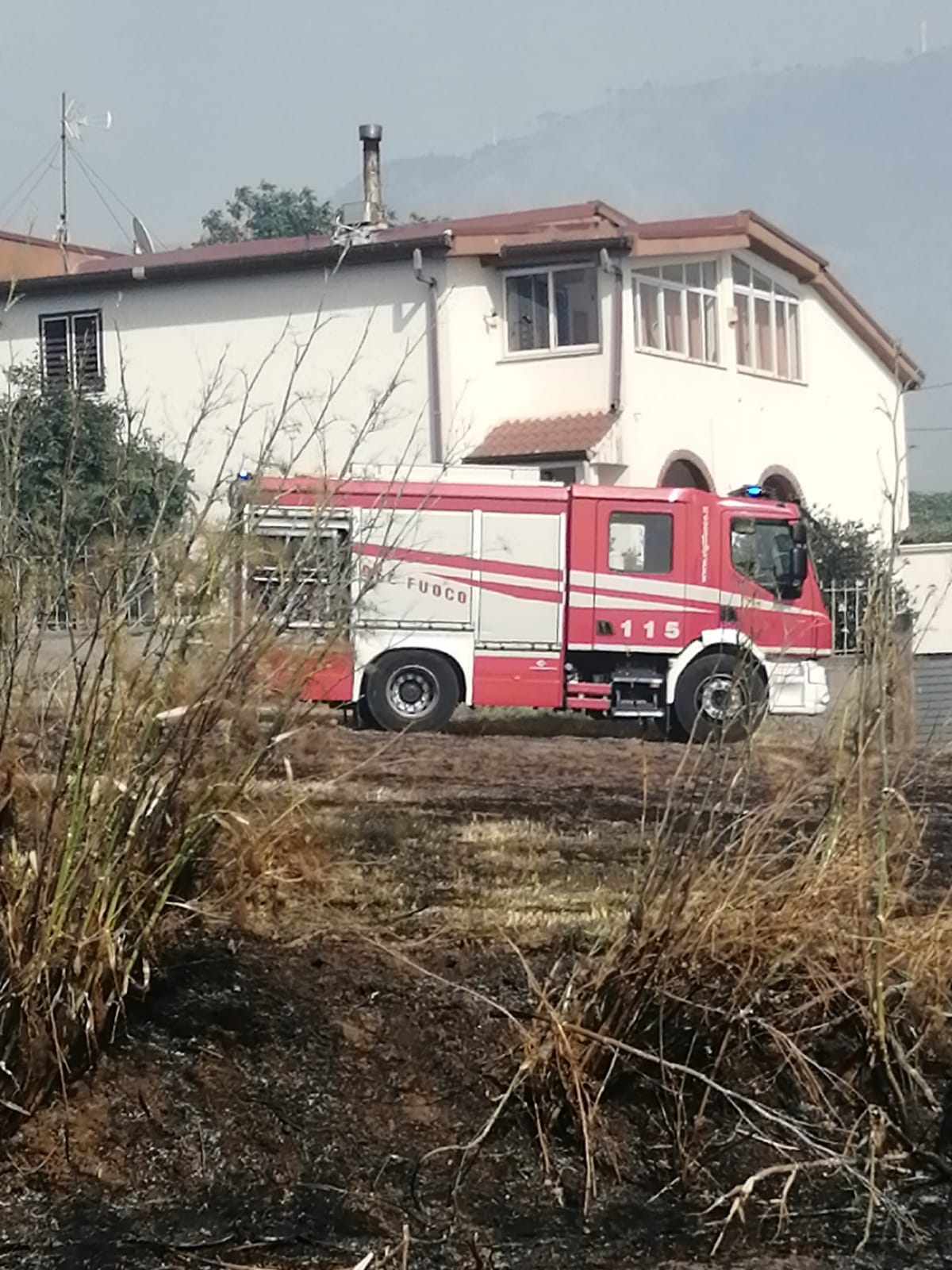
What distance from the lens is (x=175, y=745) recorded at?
20.7 feet

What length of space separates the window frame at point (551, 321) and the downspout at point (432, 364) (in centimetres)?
137

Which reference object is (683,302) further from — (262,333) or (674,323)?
(262,333)

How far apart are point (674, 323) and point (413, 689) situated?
1150cm

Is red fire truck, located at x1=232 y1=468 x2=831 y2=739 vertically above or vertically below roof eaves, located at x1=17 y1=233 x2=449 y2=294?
below

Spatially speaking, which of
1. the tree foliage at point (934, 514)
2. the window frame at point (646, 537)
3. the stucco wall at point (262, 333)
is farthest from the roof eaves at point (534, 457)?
the tree foliage at point (934, 514)

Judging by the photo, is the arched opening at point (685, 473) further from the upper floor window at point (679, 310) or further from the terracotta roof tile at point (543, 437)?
the terracotta roof tile at point (543, 437)

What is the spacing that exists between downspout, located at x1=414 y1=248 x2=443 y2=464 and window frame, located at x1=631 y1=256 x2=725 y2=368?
3089mm

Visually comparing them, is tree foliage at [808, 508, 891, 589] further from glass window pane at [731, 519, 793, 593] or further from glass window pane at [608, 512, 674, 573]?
glass window pane at [608, 512, 674, 573]

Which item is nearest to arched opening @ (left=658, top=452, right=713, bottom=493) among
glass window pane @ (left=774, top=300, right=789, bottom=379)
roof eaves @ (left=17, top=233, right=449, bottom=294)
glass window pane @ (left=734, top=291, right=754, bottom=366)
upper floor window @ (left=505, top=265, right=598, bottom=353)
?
upper floor window @ (left=505, top=265, right=598, bottom=353)

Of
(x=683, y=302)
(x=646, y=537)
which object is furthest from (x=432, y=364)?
(x=646, y=537)

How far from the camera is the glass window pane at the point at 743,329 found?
2845 cm

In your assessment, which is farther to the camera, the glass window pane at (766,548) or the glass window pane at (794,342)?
the glass window pane at (794,342)

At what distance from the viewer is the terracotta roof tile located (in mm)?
23766

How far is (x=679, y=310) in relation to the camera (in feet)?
88.2
